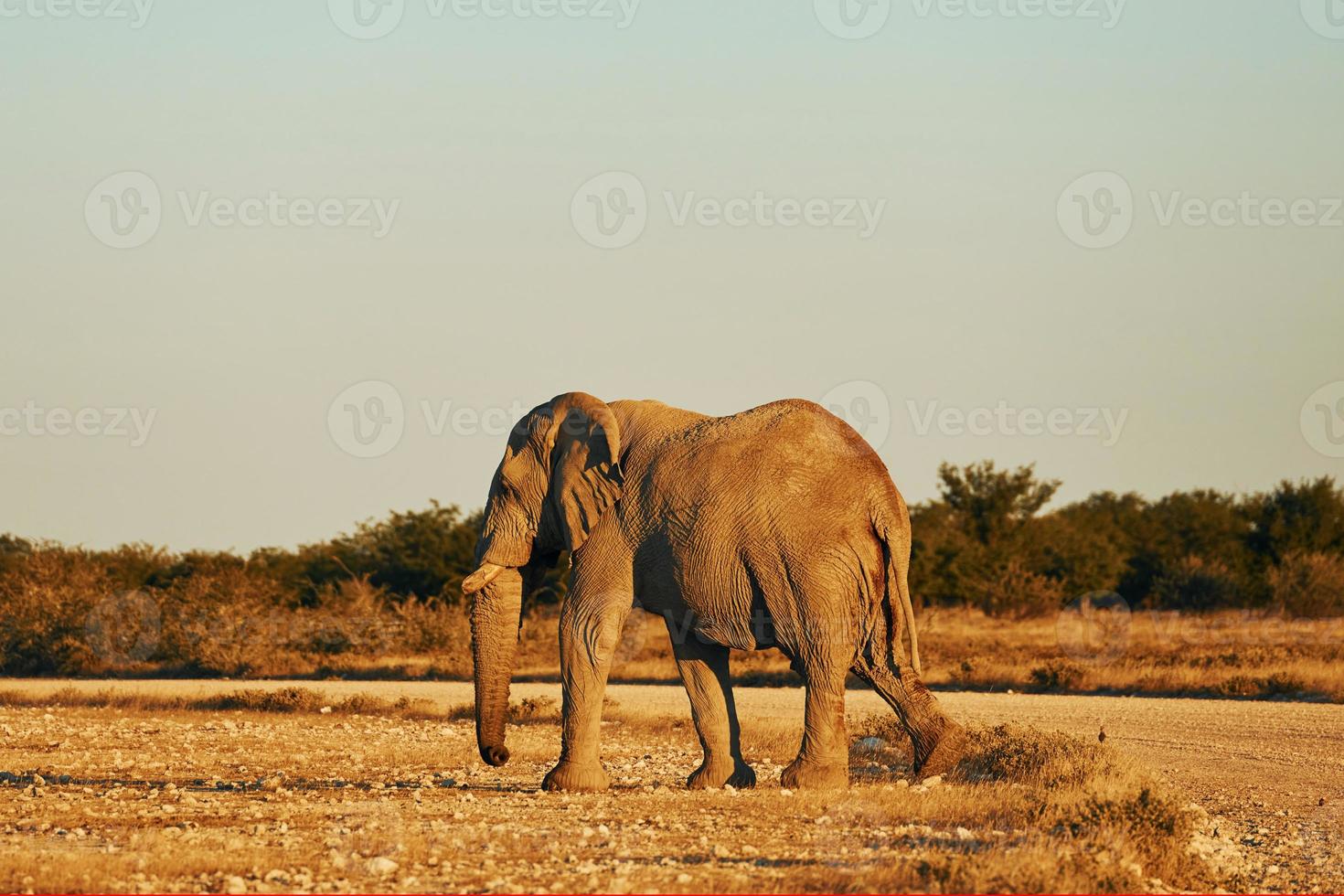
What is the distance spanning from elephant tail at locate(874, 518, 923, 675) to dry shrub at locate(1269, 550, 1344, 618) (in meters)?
35.6

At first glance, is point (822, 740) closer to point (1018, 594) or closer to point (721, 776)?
point (721, 776)

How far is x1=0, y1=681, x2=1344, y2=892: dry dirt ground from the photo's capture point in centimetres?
973

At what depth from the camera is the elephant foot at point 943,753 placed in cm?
1457

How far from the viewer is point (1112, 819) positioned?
1111 centimetres

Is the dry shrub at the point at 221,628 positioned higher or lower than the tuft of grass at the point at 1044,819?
higher

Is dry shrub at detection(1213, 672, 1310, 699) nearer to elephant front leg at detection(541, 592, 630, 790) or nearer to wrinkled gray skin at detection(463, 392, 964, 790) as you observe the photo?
wrinkled gray skin at detection(463, 392, 964, 790)

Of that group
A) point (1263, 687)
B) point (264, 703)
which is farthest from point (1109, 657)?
point (264, 703)

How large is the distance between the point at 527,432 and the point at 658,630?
2747 cm

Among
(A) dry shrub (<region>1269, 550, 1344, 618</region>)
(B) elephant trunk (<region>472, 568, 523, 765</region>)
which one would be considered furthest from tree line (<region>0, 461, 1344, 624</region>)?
(B) elephant trunk (<region>472, 568, 523, 765</region>)

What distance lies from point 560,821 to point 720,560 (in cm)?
279

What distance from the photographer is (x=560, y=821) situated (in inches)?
481

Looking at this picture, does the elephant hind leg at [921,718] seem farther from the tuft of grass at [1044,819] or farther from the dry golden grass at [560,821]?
the dry golden grass at [560,821]
